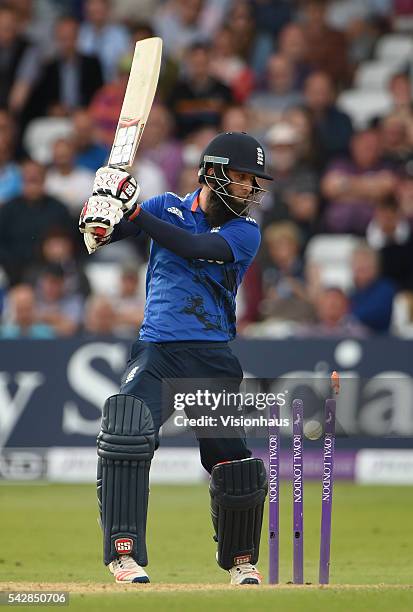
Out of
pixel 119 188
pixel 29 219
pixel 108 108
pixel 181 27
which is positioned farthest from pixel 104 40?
pixel 119 188

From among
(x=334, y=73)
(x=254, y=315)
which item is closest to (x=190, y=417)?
(x=254, y=315)

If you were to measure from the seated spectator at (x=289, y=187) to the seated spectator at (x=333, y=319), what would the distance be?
3.95 feet

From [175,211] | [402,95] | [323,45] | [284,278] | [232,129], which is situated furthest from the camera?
[323,45]

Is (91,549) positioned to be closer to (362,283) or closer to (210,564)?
(210,564)

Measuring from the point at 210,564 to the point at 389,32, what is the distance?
9384 mm

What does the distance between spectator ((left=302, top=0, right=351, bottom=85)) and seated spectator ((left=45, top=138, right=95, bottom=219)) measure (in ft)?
9.15

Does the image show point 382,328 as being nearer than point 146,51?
No

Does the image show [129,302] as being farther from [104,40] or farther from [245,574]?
[245,574]

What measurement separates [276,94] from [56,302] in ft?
12.3

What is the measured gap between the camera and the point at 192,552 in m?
8.12

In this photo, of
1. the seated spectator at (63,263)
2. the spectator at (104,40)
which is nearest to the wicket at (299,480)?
the seated spectator at (63,263)

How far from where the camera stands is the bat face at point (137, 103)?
21.0ft

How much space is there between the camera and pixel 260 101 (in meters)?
14.4

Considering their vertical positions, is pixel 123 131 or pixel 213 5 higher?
pixel 213 5
